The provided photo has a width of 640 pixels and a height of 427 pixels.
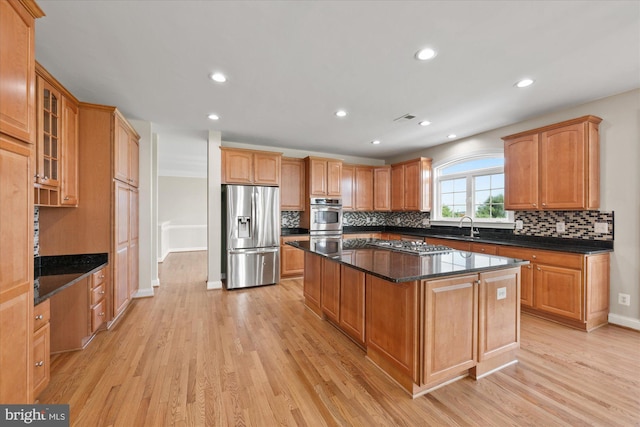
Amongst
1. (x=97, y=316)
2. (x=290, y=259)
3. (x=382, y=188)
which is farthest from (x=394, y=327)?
(x=382, y=188)

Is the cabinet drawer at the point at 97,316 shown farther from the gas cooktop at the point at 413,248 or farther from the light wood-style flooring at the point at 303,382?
the gas cooktop at the point at 413,248

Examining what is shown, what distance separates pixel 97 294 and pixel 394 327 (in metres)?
2.93

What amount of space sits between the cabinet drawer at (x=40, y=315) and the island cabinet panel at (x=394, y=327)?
236cm

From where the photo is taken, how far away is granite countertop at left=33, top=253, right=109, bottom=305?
1878 millimetres

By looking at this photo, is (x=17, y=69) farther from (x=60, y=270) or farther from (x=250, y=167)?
(x=250, y=167)

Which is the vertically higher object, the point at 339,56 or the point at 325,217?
the point at 339,56

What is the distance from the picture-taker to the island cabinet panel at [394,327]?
181 cm

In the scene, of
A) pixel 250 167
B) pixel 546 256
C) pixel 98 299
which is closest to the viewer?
pixel 98 299

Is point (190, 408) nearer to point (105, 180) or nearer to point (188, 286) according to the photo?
point (105, 180)

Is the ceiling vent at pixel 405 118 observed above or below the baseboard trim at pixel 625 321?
above

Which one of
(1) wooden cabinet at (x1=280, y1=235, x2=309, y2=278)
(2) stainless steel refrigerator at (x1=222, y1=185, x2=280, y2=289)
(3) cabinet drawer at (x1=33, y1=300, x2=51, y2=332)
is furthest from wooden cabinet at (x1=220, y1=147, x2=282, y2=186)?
(3) cabinet drawer at (x1=33, y1=300, x2=51, y2=332)

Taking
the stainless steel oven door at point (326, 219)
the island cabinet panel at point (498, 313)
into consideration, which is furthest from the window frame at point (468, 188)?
the island cabinet panel at point (498, 313)

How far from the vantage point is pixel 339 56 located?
2.25 m

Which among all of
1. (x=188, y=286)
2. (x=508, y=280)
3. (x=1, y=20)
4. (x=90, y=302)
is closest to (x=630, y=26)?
(x=508, y=280)
